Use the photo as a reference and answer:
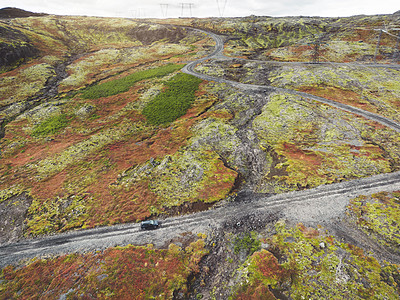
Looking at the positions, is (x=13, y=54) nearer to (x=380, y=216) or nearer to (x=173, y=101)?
(x=173, y=101)

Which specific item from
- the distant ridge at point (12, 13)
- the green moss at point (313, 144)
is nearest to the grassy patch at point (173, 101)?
the green moss at point (313, 144)

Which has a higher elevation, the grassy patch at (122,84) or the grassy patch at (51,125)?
the grassy patch at (122,84)

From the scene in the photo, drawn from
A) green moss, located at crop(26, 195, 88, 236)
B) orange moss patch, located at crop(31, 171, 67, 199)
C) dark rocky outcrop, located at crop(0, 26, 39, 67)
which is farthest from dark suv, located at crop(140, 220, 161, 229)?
dark rocky outcrop, located at crop(0, 26, 39, 67)

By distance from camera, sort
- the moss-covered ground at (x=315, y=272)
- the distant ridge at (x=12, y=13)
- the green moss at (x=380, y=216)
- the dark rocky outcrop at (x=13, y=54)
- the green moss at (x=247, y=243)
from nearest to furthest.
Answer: the moss-covered ground at (x=315, y=272), the green moss at (x=380, y=216), the green moss at (x=247, y=243), the dark rocky outcrop at (x=13, y=54), the distant ridge at (x=12, y=13)

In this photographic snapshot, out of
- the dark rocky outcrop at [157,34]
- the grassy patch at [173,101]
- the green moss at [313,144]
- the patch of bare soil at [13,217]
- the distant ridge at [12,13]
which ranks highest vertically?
the distant ridge at [12,13]

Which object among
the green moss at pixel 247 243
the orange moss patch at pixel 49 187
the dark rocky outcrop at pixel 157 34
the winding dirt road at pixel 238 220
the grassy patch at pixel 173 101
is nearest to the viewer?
the green moss at pixel 247 243

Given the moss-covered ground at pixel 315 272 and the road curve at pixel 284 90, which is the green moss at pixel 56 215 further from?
the road curve at pixel 284 90
